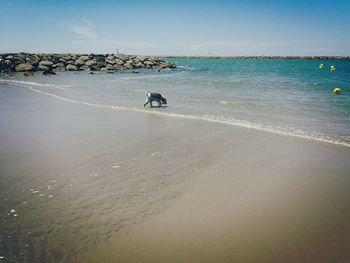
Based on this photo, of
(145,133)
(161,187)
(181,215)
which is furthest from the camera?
(145,133)

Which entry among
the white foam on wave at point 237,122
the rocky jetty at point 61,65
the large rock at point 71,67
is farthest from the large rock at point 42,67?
the white foam on wave at point 237,122

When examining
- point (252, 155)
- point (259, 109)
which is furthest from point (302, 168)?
point (259, 109)

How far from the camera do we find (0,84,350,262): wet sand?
4.14 meters

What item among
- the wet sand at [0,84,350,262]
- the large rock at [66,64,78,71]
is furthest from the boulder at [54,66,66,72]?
the wet sand at [0,84,350,262]

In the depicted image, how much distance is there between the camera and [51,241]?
4.26 meters

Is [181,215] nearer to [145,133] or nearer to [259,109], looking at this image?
[145,133]

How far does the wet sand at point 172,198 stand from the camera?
4137mm

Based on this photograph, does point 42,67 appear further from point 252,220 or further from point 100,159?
point 252,220

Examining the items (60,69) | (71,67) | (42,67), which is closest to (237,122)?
(42,67)

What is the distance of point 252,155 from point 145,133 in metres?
3.84

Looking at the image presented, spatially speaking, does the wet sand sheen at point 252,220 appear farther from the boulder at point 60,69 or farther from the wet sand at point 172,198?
the boulder at point 60,69

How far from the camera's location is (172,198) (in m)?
5.61

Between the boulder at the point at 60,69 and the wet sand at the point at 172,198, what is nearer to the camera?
the wet sand at the point at 172,198

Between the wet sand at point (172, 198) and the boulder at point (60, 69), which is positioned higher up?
the boulder at point (60, 69)
